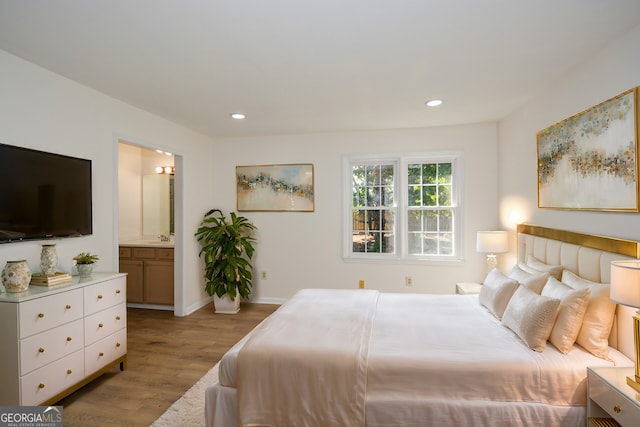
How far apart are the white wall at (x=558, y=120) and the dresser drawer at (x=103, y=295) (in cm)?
371

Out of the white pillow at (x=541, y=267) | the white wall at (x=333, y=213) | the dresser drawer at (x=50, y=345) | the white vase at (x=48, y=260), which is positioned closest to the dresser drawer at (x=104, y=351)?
the dresser drawer at (x=50, y=345)

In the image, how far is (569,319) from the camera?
201 centimetres

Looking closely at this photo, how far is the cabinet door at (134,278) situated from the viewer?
4.71 m

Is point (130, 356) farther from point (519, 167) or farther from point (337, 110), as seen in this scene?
point (519, 167)

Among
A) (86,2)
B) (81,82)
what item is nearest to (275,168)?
(81,82)

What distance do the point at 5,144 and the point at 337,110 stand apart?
112 inches

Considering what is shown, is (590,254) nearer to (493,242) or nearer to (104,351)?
(493,242)

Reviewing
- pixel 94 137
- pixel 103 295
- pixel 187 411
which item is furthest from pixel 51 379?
pixel 94 137

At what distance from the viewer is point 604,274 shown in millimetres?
2156

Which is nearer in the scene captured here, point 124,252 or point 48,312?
point 48,312

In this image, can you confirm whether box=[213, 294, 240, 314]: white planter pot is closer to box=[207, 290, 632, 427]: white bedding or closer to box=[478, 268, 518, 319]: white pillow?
box=[207, 290, 632, 427]: white bedding

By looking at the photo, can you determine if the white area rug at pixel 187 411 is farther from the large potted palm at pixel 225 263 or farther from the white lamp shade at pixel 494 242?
the white lamp shade at pixel 494 242

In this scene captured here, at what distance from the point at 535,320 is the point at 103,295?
10.2 ft

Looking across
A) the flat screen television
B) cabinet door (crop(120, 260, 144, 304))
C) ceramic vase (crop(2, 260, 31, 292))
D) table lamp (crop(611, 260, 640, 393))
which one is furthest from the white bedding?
cabinet door (crop(120, 260, 144, 304))
